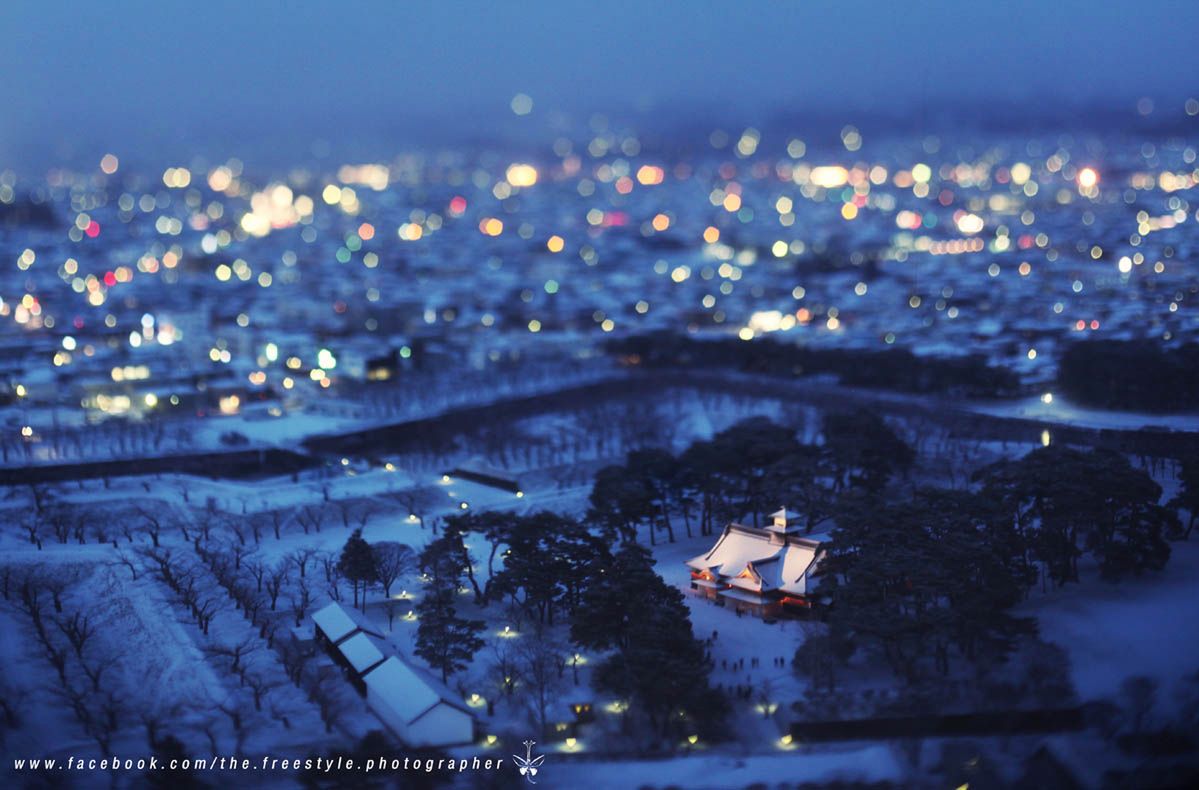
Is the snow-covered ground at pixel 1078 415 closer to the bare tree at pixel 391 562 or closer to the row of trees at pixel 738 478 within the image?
the row of trees at pixel 738 478

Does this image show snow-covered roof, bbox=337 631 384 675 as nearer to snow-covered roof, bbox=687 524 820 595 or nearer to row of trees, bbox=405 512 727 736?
row of trees, bbox=405 512 727 736

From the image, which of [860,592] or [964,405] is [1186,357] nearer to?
[964,405]

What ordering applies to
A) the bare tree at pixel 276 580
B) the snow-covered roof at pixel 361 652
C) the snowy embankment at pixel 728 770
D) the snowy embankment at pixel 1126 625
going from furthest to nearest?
the bare tree at pixel 276 580 → the snow-covered roof at pixel 361 652 → the snowy embankment at pixel 1126 625 → the snowy embankment at pixel 728 770

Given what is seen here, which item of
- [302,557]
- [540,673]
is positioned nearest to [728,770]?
[540,673]

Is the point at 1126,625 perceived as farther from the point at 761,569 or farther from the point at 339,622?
the point at 339,622

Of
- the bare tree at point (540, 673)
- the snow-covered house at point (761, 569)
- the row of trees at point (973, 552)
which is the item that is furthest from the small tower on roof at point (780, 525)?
the bare tree at point (540, 673)

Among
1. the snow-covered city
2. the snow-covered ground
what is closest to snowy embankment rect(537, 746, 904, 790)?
the snow-covered city

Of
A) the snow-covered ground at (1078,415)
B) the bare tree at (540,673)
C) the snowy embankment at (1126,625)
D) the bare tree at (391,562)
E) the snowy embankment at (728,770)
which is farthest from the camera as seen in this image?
the snow-covered ground at (1078,415)
